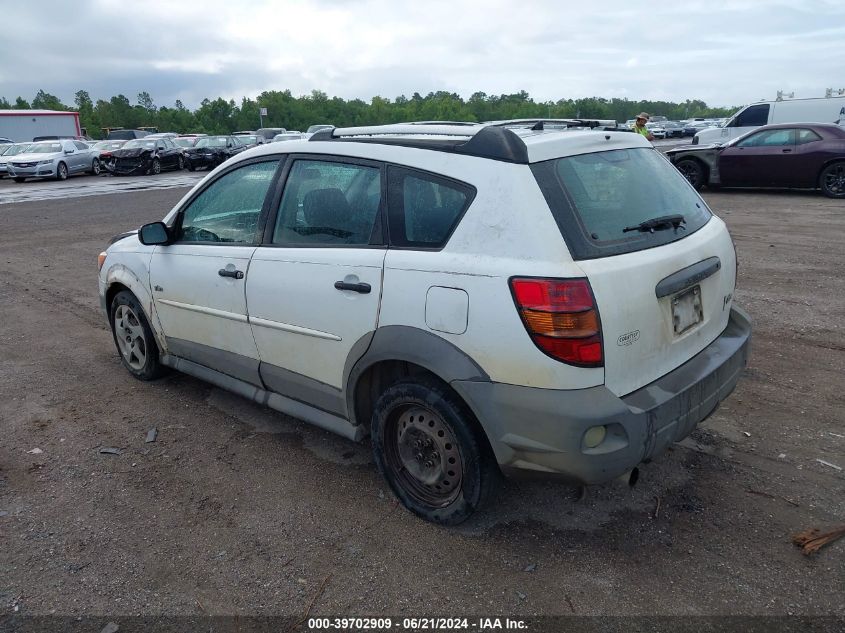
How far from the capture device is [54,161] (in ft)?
87.0

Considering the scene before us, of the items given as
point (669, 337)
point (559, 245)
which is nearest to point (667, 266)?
point (669, 337)

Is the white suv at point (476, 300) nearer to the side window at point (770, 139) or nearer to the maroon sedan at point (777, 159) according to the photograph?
the maroon sedan at point (777, 159)

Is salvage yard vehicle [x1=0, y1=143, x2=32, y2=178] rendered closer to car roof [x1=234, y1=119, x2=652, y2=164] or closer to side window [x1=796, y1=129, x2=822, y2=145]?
side window [x1=796, y1=129, x2=822, y2=145]

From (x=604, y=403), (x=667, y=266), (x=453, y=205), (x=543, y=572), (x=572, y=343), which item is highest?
(x=453, y=205)

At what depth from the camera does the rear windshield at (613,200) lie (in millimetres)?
2752

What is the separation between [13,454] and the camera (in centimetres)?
399

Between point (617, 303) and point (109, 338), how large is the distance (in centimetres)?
502

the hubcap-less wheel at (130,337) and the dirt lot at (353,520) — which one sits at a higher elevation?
the hubcap-less wheel at (130,337)

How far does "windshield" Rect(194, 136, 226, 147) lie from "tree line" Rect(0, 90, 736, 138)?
43220 mm

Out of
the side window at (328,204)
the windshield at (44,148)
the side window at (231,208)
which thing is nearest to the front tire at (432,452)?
the side window at (328,204)

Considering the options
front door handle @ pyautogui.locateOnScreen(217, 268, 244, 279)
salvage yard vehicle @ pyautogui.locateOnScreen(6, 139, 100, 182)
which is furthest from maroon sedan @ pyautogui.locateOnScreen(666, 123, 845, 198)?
salvage yard vehicle @ pyautogui.locateOnScreen(6, 139, 100, 182)

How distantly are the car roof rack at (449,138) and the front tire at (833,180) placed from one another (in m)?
13.5

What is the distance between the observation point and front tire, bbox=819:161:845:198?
13883 mm

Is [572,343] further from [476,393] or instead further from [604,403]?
[476,393]
